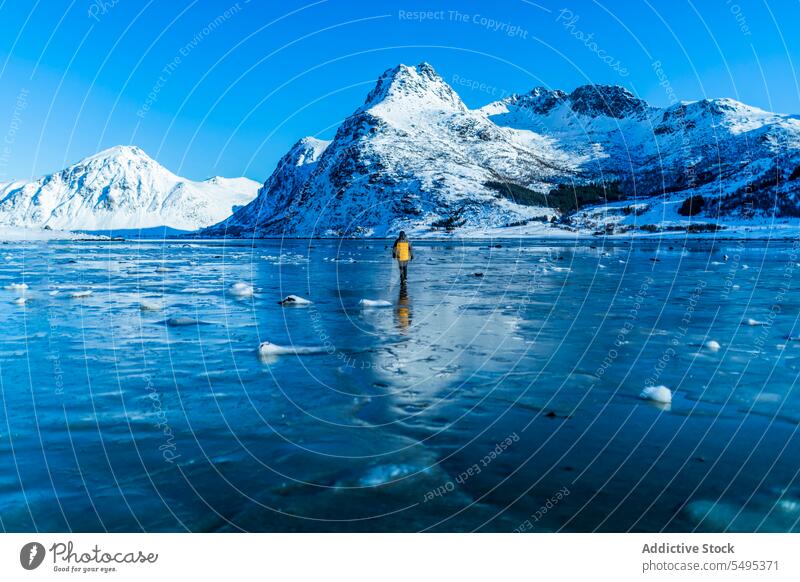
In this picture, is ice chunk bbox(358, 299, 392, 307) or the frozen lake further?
ice chunk bbox(358, 299, 392, 307)

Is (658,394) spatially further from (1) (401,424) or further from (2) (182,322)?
(2) (182,322)

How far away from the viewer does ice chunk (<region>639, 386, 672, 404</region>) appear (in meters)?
7.63

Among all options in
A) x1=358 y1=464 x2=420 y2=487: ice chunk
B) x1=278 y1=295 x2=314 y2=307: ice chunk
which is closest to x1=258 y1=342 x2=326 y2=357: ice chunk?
x1=358 y1=464 x2=420 y2=487: ice chunk

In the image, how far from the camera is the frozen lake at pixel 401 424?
4.83m

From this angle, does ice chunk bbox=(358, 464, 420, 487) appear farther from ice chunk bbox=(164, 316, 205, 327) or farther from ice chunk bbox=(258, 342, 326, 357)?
ice chunk bbox=(164, 316, 205, 327)

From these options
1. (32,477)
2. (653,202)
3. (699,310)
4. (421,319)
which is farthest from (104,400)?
(653,202)

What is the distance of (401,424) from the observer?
6867 mm

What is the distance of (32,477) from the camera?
17.5ft

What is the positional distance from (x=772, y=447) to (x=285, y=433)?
560 cm
